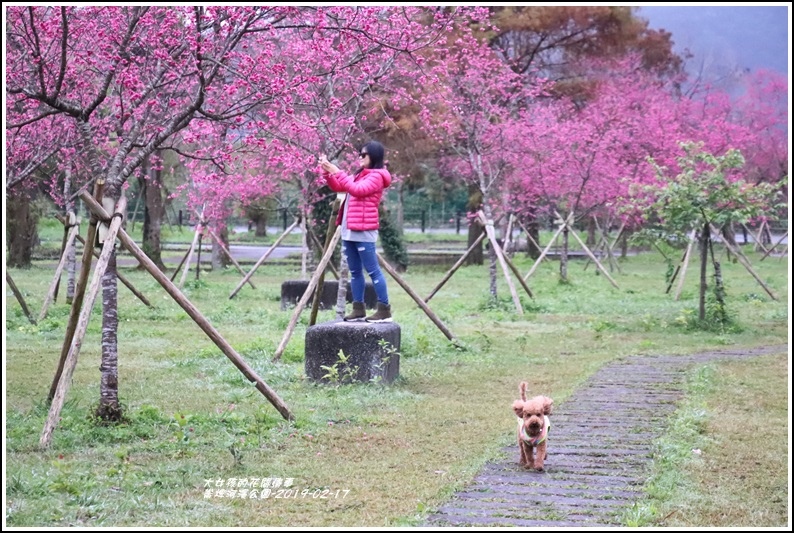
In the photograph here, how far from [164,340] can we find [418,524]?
831 centimetres

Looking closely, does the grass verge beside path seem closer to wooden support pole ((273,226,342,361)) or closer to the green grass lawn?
the green grass lawn

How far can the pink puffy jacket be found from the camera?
9.20 meters

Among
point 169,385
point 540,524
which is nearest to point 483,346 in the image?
point 169,385

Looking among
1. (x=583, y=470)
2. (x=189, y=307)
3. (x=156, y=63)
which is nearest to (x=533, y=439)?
(x=583, y=470)

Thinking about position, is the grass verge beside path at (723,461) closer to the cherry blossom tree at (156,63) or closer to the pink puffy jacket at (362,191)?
the pink puffy jacket at (362,191)

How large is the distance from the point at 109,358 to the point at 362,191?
298cm

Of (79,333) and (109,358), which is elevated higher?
(79,333)

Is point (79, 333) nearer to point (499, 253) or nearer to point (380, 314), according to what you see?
point (380, 314)

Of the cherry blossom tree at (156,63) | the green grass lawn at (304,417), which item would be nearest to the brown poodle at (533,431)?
the green grass lawn at (304,417)

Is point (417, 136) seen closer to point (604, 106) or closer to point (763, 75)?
point (604, 106)

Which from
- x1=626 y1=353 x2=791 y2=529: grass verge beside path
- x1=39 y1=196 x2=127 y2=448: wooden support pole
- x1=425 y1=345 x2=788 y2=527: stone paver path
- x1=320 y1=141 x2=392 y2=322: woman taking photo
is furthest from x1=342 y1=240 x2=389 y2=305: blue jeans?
x1=626 y1=353 x2=791 y2=529: grass verge beside path

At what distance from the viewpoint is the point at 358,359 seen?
962 centimetres

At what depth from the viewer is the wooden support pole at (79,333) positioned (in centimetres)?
675

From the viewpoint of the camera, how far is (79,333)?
6.99 m
